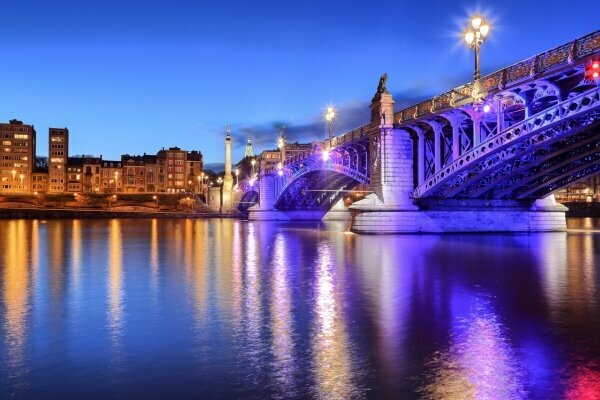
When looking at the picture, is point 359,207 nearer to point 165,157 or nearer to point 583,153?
point 583,153

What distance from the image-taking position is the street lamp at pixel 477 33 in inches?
1162

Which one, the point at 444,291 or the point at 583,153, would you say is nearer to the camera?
the point at 444,291

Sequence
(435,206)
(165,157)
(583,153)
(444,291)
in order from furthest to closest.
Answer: (165,157)
(435,206)
(583,153)
(444,291)

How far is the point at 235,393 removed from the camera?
6.57 meters

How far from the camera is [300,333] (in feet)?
31.4

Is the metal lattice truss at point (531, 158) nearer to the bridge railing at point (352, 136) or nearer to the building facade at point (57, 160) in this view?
the bridge railing at point (352, 136)

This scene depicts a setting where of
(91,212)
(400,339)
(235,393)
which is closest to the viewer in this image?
(235,393)

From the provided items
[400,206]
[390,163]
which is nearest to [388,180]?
[390,163]

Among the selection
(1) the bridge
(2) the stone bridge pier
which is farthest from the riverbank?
(2) the stone bridge pier

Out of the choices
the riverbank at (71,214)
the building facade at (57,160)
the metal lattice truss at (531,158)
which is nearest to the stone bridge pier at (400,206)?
the metal lattice truss at (531,158)

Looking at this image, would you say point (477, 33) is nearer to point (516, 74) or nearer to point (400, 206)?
point (516, 74)

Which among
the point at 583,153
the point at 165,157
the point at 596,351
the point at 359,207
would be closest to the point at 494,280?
the point at 596,351

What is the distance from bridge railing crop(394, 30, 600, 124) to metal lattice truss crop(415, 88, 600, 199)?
1.78 metres

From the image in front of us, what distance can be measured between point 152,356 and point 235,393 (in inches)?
80.0
